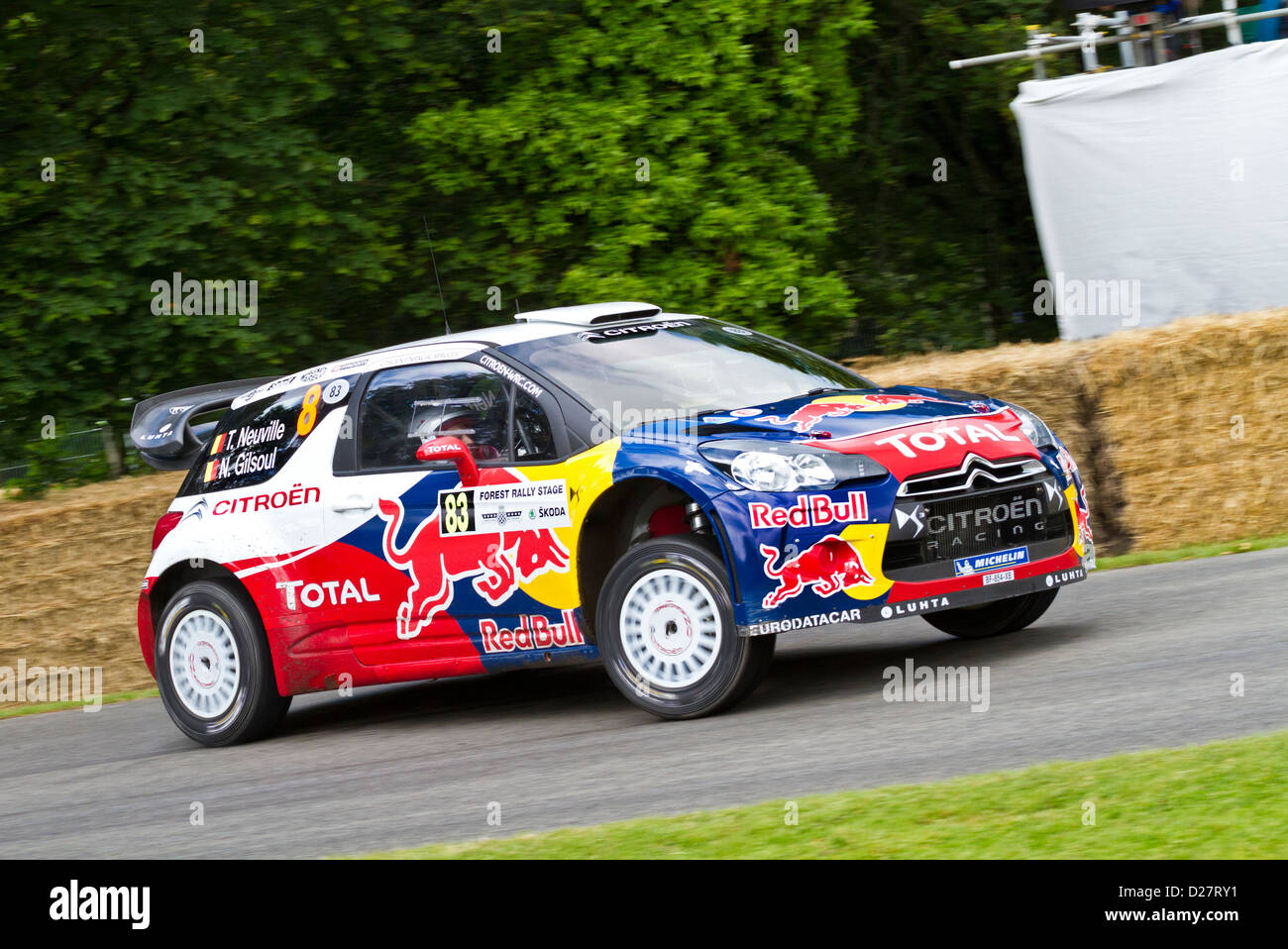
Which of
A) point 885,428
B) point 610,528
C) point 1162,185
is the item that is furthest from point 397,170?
point 885,428

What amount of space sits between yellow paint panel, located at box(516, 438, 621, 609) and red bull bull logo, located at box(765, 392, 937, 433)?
2.48ft

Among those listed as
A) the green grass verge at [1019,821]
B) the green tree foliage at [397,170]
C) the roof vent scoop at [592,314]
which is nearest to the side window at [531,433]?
the roof vent scoop at [592,314]

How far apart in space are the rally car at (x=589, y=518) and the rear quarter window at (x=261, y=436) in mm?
19

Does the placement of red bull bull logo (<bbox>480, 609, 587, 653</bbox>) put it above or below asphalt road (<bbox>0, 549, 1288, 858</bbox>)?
above

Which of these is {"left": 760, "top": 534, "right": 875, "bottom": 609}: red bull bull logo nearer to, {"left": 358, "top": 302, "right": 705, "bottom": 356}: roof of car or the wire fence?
{"left": 358, "top": 302, "right": 705, "bottom": 356}: roof of car

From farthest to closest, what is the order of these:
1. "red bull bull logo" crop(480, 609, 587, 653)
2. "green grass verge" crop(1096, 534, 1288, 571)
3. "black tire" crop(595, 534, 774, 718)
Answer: "green grass verge" crop(1096, 534, 1288, 571), "red bull bull logo" crop(480, 609, 587, 653), "black tire" crop(595, 534, 774, 718)

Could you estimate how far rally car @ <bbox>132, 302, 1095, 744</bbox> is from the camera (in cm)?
699

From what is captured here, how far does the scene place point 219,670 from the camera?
8.84 m

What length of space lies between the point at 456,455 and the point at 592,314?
125 centimetres

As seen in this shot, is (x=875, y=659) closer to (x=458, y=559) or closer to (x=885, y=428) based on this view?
(x=885, y=428)

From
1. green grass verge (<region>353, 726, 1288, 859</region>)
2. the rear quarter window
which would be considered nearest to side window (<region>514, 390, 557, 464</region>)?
the rear quarter window

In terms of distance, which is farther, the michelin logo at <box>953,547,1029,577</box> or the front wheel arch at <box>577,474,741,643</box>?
the front wheel arch at <box>577,474,741,643</box>
